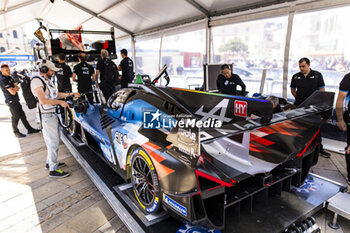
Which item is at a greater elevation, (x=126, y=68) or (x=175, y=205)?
(x=126, y=68)

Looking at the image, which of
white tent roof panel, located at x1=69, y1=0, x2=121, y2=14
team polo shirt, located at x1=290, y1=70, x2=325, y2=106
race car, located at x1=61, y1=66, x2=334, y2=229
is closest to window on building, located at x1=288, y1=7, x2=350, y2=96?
team polo shirt, located at x1=290, y1=70, x2=325, y2=106

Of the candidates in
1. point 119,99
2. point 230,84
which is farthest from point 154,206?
point 230,84

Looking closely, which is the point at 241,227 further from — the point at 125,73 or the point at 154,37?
the point at 154,37

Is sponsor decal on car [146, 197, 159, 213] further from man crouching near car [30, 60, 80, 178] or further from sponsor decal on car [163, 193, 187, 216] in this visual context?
man crouching near car [30, 60, 80, 178]

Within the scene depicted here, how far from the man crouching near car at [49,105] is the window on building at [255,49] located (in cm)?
491

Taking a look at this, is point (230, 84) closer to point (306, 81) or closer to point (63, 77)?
point (306, 81)

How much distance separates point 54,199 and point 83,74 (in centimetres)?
381

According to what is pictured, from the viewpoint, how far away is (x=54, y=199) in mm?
2705

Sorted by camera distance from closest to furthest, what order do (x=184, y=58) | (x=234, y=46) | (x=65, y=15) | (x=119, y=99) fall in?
1. (x=119, y=99)
2. (x=234, y=46)
3. (x=65, y=15)
4. (x=184, y=58)

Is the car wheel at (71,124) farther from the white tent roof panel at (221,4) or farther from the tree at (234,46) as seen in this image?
the tree at (234,46)

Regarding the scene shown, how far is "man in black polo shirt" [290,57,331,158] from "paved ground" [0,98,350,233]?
1127 mm

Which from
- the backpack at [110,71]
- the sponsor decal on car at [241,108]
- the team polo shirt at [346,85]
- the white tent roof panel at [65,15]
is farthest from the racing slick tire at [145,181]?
the white tent roof panel at [65,15]

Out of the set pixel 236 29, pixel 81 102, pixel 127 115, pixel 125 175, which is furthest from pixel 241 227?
pixel 236 29

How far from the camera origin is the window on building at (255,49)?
5.51 meters
